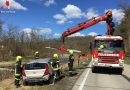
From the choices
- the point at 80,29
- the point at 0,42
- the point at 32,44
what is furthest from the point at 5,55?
the point at 80,29

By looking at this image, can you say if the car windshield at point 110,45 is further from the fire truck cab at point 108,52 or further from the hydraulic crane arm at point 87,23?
the hydraulic crane arm at point 87,23

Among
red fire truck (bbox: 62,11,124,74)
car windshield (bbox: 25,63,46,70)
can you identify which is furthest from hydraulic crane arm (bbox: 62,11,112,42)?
car windshield (bbox: 25,63,46,70)

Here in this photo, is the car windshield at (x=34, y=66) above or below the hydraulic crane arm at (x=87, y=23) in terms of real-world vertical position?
below

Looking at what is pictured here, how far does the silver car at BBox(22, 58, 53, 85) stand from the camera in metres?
21.8

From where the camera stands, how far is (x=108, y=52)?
97.7 ft

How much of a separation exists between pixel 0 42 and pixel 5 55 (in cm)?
463

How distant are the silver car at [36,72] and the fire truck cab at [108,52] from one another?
27.5 feet

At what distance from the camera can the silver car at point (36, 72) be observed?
2184 cm

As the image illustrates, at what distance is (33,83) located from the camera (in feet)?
76.3

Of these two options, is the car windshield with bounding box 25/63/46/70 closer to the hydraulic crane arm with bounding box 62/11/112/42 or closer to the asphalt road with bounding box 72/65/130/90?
the asphalt road with bounding box 72/65/130/90

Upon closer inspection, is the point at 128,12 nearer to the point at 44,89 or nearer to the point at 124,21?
the point at 124,21

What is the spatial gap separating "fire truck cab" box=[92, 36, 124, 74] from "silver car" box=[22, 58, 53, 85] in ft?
27.5

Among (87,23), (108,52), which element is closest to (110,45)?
(108,52)

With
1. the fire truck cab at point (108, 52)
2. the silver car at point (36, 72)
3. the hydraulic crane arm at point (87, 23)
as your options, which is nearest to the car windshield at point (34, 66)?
the silver car at point (36, 72)
